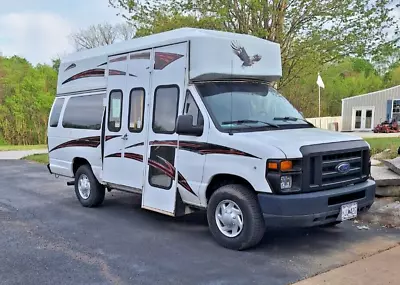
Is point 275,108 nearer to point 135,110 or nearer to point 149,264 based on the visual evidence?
point 135,110

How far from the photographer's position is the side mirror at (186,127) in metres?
5.49

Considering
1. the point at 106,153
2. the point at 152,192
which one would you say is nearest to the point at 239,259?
the point at 152,192

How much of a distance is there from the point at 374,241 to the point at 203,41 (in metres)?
3.48

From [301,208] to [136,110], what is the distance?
10.1 feet

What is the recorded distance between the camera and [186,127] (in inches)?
216

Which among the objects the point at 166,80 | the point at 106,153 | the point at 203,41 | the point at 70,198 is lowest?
the point at 70,198

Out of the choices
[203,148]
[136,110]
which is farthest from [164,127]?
[203,148]

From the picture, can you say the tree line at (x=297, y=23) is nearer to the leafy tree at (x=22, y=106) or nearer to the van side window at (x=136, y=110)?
the van side window at (x=136, y=110)

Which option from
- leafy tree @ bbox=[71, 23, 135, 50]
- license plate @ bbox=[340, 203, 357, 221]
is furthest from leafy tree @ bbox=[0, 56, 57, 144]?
license plate @ bbox=[340, 203, 357, 221]

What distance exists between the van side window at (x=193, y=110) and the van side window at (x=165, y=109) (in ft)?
0.67

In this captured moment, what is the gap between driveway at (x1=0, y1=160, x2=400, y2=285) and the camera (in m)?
4.60

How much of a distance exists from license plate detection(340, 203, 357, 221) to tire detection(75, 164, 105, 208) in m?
4.39

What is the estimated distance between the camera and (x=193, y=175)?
575cm

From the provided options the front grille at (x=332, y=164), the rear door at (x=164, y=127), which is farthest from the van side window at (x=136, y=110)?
the front grille at (x=332, y=164)
